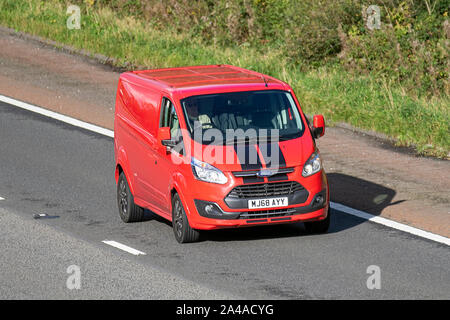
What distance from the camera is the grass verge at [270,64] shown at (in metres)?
19.4

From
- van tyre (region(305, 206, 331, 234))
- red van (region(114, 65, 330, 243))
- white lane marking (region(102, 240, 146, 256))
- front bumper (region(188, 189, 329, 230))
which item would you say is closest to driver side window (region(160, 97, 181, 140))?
red van (region(114, 65, 330, 243))

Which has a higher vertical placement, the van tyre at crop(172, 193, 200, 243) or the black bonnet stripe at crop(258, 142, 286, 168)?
the black bonnet stripe at crop(258, 142, 286, 168)

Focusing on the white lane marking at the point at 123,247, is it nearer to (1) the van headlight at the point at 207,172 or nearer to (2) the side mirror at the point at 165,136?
(1) the van headlight at the point at 207,172

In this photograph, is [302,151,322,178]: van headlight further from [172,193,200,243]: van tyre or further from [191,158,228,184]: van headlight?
[172,193,200,243]: van tyre

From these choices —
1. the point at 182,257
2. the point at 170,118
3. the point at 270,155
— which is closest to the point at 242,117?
the point at 270,155

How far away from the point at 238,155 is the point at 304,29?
40.2 ft

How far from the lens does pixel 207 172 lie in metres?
12.9

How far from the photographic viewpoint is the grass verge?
19.4 metres


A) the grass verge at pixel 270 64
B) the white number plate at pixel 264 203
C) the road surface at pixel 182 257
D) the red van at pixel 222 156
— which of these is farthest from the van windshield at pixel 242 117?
the grass verge at pixel 270 64

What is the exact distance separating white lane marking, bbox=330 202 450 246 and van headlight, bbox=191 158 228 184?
2.74 metres

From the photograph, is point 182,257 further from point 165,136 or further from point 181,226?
point 165,136

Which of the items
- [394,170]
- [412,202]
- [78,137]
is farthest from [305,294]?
[78,137]
